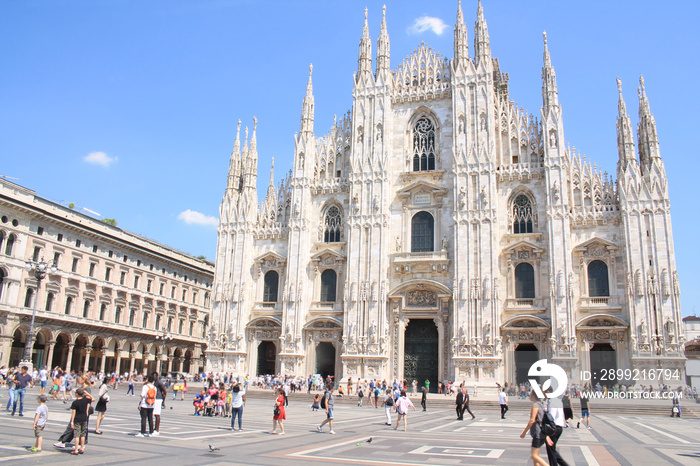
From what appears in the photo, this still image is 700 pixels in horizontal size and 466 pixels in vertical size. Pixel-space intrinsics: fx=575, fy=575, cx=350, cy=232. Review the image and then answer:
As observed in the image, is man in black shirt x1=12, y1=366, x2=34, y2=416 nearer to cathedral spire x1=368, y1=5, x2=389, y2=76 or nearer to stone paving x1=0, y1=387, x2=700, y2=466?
stone paving x1=0, y1=387, x2=700, y2=466

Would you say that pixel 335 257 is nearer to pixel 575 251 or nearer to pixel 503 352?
pixel 503 352

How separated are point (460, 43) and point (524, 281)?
54.4ft

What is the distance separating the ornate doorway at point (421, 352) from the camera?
35844 millimetres

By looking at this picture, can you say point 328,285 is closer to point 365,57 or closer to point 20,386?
point 365,57

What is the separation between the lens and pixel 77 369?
158 ft

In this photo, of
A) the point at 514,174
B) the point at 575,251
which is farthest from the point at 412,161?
the point at 575,251

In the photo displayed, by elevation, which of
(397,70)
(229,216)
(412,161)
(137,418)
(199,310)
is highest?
(397,70)

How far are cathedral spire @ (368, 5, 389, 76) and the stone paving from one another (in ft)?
92.3

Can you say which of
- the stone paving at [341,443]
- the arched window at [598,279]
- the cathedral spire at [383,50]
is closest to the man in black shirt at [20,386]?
the stone paving at [341,443]

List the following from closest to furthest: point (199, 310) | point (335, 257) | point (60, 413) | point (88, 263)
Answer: point (60, 413), point (335, 257), point (88, 263), point (199, 310)

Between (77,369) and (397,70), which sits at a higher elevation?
(397,70)

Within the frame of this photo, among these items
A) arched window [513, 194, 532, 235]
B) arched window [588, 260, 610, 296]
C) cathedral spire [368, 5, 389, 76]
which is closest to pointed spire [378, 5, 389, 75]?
cathedral spire [368, 5, 389, 76]

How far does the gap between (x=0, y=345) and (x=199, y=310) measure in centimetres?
2464

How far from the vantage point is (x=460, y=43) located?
39.0m
